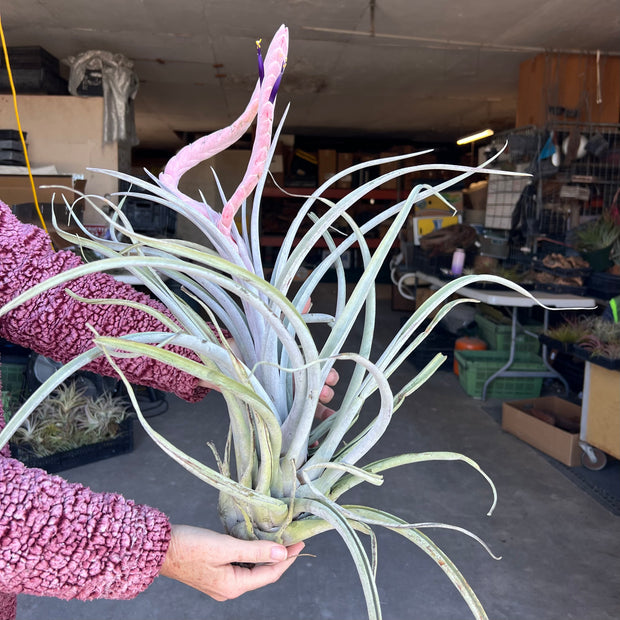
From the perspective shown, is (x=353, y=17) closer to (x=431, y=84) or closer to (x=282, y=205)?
(x=431, y=84)

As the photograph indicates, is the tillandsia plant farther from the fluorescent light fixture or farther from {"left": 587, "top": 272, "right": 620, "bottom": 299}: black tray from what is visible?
the fluorescent light fixture

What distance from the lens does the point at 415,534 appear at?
629 mm

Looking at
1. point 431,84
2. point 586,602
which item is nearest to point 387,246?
point 586,602

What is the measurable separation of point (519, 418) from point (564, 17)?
120 inches

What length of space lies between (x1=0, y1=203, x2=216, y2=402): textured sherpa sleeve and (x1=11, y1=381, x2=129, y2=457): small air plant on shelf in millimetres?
2079

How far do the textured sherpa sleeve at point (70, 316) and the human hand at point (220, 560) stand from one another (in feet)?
0.78

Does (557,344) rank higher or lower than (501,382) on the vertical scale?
higher

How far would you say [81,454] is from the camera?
2.79 m

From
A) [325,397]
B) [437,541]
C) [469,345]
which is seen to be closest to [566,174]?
[469,345]

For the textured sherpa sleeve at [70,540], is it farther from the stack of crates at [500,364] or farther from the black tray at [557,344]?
the stack of crates at [500,364]

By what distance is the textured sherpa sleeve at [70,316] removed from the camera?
825 mm

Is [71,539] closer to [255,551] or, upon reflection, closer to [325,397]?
[255,551]

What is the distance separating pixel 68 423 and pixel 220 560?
243 cm

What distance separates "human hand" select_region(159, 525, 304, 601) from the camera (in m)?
0.64
